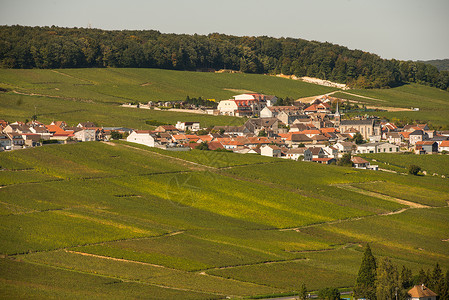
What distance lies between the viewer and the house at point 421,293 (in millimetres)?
51225

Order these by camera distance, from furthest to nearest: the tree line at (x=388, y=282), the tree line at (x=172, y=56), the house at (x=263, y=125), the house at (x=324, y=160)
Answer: the tree line at (x=172, y=56)
the house at (x=263, y=125)
the house at (x=324, y=160)
the tree line at (x=388, y=282)

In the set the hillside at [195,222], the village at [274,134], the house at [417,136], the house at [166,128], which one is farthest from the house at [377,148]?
the house at [166,128]

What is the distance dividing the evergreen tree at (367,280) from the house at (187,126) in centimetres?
6646

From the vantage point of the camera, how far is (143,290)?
50.4m

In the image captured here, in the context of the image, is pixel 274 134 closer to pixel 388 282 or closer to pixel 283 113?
pixel 283 113

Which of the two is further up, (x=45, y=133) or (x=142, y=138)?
(x=45, y=133)

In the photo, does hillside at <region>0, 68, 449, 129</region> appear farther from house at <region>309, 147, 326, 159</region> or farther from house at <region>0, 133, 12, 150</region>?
house at <region>309, 147, 326, 159</region>

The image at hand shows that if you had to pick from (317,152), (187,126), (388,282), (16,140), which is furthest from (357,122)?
(388,282)

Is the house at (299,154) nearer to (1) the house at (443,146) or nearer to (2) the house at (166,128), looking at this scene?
(2) the house at (166,128)

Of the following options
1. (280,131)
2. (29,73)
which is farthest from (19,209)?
(29,73)

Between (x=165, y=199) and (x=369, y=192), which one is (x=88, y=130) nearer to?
(x=165, y=199)

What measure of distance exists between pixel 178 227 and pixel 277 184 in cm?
2173

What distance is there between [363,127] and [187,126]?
101ft

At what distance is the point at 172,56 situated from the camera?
178000 mm
